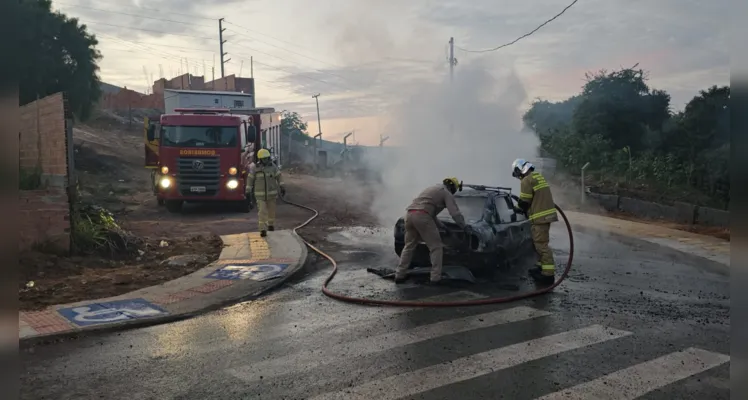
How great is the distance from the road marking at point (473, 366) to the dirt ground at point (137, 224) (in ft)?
15.5

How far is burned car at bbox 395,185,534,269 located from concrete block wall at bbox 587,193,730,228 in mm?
7601

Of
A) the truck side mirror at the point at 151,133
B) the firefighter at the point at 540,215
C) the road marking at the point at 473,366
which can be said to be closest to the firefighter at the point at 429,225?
the firefighter at the point at 540,215

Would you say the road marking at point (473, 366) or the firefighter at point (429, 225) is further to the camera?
the firefighter at point (429, 225)

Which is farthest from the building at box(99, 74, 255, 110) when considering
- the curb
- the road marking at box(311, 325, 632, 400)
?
the road marking at box(311, 325, 632, 400)

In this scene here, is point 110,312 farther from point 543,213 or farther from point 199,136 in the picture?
point 199,136

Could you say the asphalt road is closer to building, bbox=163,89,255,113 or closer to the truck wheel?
the truck wheel

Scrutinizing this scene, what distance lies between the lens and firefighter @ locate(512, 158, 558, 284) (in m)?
8.53

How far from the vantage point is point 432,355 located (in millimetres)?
5488

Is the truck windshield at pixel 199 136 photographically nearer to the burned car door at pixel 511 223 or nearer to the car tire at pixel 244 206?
the car tire at pixel 244 206

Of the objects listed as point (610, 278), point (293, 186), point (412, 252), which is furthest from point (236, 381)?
point (293, 186)

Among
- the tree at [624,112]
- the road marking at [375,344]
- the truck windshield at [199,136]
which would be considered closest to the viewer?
the road marking at [375,344]

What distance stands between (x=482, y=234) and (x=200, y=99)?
14.9m

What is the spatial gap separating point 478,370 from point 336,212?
12939mm

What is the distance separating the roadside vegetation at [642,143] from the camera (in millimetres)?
19406
